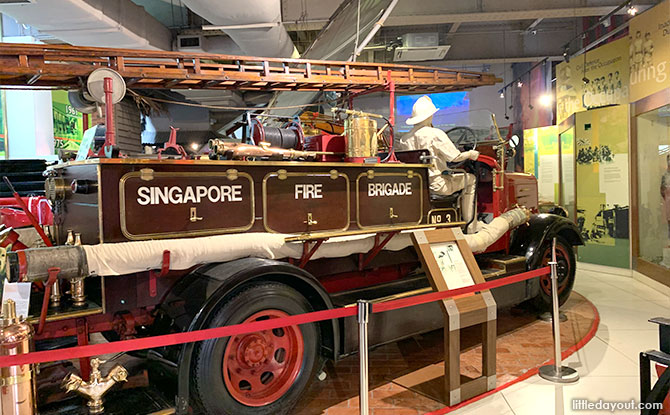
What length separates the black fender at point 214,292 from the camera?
2.61 meters

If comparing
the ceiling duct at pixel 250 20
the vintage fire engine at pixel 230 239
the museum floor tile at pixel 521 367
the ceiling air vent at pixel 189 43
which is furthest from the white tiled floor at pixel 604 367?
the ceiling air vent at pixel 189 43

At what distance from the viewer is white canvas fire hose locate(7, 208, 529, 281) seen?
2.36 meters

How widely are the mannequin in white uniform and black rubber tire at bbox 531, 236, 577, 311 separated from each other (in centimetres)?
117

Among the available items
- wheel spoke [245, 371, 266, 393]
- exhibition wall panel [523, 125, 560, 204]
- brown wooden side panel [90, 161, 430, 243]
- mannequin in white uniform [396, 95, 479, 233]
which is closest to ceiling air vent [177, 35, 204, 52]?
mannequin in white uniform [396, 95, 479, 233]

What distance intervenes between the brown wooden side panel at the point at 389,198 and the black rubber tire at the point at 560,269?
1.93 meters

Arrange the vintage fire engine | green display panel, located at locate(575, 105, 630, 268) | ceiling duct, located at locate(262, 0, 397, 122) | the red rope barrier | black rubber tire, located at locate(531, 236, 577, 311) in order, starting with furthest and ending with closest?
green display panel, located at locate(575, 105, 630, 268), black rubber tire, located at locate(531, 236, 577, 311), ceiling duct, located at locate(262, 0, 397, 122), the vintage fire engine, the red rope barrier

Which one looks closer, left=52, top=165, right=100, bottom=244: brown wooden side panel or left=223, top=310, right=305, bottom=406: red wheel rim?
left=52, top=165, right=100, bottom=244: brown wooden side panel

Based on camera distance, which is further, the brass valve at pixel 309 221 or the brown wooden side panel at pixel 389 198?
Result: the brown wooden side panel at pixel 389 198

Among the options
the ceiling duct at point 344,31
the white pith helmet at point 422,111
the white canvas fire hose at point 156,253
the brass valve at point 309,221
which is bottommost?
the white canvas fire hose at point 156,253

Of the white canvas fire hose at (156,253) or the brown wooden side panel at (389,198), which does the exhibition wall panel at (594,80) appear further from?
the white canvas fire hose at (156,253)

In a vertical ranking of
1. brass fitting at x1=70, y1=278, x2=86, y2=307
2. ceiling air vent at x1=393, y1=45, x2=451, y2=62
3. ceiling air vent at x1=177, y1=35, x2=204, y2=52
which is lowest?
brass fitting at x1=70, y1=278, x2=86, y2=307

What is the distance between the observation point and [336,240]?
11.5 feet

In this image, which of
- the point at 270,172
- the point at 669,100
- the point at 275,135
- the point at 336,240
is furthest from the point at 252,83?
the point at 669,100

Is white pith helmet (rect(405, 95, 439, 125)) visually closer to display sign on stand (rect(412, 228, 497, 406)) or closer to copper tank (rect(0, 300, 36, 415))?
display sign on stand (rect(412, 228, 497, 406))
